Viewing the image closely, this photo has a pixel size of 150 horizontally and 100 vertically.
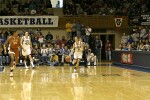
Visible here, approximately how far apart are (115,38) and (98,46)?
4.37 m

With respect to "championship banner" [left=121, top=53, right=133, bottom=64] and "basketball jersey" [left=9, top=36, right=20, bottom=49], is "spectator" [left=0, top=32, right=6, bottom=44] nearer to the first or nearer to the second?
"championship banner" [left=121, top=53, right=133, bottom=64]

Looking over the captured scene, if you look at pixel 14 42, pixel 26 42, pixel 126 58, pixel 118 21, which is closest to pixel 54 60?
pixel 26 42

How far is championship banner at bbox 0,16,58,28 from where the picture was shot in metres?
29.6

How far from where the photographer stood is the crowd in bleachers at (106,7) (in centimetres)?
3170

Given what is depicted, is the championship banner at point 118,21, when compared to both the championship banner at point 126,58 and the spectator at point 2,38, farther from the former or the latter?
the spectator at point 2,38

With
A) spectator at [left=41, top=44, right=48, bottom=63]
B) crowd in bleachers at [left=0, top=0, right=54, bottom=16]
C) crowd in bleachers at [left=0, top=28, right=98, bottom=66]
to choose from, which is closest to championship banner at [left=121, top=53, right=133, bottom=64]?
crowd in bleachers at [left=0, top=28, right=98, bottom=66]

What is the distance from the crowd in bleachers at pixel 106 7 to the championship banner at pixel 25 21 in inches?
87.1

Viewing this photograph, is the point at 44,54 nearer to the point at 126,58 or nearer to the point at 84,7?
the point at 126,58

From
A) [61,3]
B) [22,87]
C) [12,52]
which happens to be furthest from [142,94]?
[61,3]

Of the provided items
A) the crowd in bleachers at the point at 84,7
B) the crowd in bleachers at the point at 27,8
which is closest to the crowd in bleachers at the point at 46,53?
the crowd in bleachers at the point at 27,8

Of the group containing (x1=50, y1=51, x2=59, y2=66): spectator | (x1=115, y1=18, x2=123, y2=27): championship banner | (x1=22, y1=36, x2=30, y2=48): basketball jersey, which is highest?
(x1=115, y1=18, x2=123, y2=27): championship banner

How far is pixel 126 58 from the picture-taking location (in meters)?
23.4

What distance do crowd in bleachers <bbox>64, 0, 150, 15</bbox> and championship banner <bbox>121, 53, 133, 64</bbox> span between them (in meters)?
8.39

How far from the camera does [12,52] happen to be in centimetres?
1672
